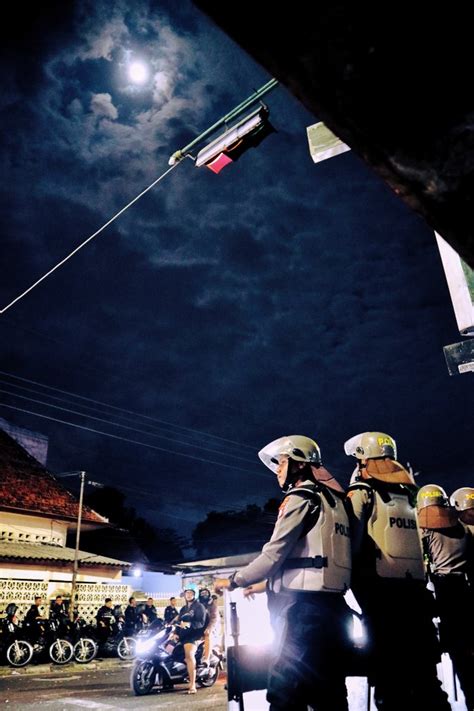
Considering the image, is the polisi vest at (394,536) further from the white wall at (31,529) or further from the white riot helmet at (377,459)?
the white wall at (31,529)

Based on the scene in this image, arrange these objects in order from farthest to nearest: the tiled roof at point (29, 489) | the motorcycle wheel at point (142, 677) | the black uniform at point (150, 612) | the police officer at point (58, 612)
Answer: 1. the tiled roof at point (29, 489)
2. the black uniform at point (150, 612)
3. the police officer at point (58, 612)
4. the motorcycle wheel at point (142, 677)

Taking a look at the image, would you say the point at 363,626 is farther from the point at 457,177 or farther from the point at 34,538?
the point at 34,538

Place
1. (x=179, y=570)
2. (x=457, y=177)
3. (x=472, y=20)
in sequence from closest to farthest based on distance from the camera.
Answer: (x=472, y=20) < (x=457, y=177) < (x=179, y=570)

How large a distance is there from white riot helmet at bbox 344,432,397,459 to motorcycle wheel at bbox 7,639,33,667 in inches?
550

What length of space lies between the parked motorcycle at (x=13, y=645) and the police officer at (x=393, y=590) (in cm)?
1398

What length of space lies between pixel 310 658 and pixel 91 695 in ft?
24.8

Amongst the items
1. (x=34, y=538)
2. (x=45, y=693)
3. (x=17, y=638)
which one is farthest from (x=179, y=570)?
(x=45, y=693)

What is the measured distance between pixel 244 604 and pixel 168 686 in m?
6.37

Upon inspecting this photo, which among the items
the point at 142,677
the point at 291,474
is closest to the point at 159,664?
the point at 142,677

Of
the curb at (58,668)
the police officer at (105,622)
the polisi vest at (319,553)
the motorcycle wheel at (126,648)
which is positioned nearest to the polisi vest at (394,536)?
the polisi vest at (319,553)

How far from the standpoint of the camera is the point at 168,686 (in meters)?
8.80

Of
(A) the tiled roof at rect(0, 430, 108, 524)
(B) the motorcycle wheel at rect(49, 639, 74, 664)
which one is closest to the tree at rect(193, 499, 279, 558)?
(A) the tiled roof at rect(0, 430, 108, 524)

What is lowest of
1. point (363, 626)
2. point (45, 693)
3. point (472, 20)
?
point (45, 693)

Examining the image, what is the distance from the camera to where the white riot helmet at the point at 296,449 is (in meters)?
3.72
